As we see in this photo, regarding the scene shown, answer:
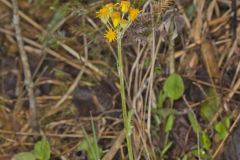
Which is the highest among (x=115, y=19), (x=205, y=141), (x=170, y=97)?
(x=115, y=19)

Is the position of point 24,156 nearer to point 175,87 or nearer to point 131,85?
point 131,85

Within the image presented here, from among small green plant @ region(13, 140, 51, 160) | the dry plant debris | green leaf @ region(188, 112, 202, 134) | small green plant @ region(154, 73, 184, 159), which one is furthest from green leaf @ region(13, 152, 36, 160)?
green leaf @ region(188, 112, 202, 134)

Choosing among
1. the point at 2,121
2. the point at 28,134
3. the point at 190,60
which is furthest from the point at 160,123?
the point at 2,121

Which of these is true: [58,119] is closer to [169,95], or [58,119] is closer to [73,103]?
[73,103]

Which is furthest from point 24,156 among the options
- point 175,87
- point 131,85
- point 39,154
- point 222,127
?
point 222,127

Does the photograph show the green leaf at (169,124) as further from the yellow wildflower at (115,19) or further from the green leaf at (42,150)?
the yellow wildflower at (115,19)
